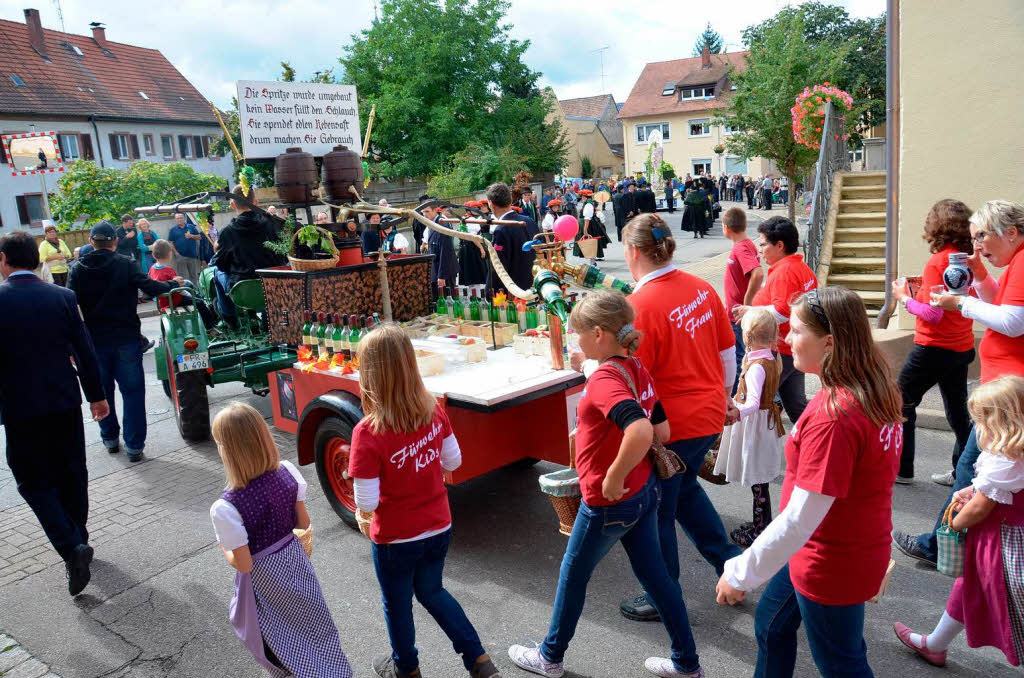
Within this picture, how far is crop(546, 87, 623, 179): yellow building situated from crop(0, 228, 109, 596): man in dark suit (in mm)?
52035

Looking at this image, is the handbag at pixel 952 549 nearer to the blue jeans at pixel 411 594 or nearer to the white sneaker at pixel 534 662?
the white sneaker at pixel 534 662

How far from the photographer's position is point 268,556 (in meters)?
→ 2.87

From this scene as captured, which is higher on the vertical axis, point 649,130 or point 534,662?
point 649,130

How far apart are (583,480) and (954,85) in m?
6.81

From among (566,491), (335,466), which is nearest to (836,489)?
(566,491)

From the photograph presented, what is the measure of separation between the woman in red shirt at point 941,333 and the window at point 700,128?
1923 inches

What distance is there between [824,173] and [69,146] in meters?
36.9

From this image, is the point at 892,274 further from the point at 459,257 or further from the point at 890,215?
the point at 459,257

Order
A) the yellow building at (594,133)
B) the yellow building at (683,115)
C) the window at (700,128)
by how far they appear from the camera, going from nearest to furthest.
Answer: the yellow building at (683,115)
the window at (700,128)
the yellow building at (594,133)

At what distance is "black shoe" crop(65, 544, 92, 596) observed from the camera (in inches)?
169

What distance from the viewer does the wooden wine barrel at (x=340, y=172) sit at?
19.5 feet

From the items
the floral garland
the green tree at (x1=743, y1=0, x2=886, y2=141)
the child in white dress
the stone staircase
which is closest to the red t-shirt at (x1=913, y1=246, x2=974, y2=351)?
the child in white dress

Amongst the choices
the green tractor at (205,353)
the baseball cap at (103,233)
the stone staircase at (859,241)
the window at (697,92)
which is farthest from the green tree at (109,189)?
the window at (697,92)

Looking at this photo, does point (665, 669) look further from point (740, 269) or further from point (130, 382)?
point (130, 382)
